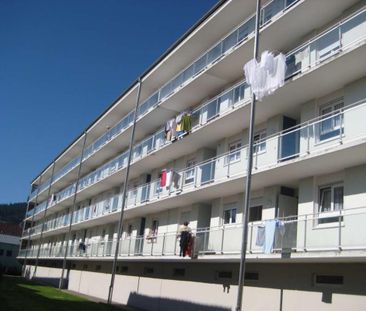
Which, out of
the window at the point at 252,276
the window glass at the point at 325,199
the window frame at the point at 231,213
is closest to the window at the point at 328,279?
the window glass at the point at 325,199

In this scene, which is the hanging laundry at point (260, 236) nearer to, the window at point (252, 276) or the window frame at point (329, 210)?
the window frame at point (329, 210)

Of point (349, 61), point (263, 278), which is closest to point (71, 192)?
point (263, 278)

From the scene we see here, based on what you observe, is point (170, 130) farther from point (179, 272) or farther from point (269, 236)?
point (269, 236)

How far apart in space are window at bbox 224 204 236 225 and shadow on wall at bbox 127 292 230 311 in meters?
3.67

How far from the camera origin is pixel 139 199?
97.1 ft

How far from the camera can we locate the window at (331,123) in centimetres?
1554

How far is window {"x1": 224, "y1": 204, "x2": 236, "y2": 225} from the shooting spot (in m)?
21.6

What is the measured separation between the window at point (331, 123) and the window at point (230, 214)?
6.41 meters

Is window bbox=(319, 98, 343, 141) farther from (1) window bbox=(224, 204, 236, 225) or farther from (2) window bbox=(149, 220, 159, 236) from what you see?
(2) window bbox=(149, 220, 159, 236)

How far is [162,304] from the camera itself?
25.1 meters

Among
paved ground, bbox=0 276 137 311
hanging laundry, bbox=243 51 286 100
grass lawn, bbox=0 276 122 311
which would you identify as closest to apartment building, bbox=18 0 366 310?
hanging laundry, bbox=243 51 286 100

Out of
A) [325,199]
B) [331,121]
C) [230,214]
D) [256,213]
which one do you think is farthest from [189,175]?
[331,121]

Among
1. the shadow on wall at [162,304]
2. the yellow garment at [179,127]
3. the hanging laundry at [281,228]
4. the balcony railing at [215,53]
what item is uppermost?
the balcony railing at [215,53]

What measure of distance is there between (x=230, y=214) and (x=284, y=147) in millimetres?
5488
